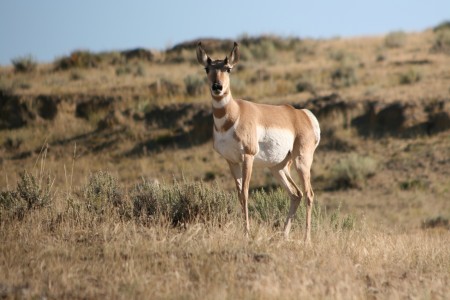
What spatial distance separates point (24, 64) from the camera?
38.3 m

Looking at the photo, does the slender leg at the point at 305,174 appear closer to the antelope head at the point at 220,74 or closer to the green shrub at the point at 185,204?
the green shrub at the point at 185,204

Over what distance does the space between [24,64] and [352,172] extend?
74.1ft

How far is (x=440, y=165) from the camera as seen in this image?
71.1ft

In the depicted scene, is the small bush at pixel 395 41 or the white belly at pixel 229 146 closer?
the white belly at pixel 229 146

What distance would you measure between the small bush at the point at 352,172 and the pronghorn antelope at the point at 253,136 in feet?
36.6

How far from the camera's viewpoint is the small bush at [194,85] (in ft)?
98.8

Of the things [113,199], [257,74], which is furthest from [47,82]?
[113,199]

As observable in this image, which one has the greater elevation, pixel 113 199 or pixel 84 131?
pixel 113 199

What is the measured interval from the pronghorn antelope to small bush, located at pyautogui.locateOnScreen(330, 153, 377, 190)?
1117cm

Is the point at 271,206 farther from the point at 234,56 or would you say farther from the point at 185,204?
the point at 234,56

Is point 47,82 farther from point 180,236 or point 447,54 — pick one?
point 180,236

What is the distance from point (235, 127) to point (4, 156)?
19.4m

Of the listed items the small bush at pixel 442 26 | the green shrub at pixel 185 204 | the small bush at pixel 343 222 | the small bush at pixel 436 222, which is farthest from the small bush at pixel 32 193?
the small bush at pixel 442 26

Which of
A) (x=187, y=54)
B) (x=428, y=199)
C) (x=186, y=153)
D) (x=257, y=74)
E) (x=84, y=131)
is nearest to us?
(x=428, y=199)
